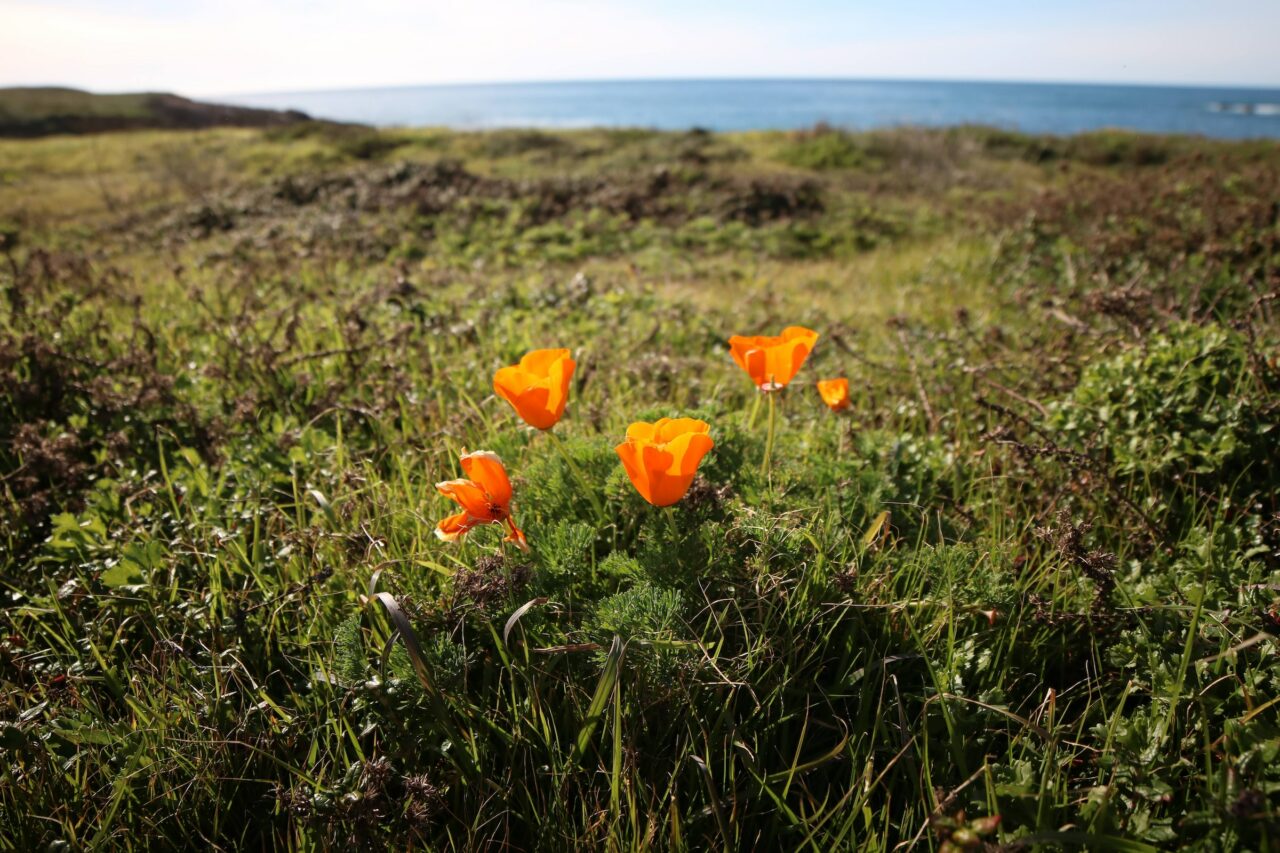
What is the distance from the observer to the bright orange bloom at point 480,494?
1.57m

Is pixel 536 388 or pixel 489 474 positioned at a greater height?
pixel 536 388

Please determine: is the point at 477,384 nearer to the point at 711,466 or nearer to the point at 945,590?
the point at 711,466

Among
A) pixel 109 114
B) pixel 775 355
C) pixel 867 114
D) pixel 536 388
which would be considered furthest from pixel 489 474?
pixel 867 114

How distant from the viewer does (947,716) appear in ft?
4.60

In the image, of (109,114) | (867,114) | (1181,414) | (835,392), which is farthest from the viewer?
(867,114)

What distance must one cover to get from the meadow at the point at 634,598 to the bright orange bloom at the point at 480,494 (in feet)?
0.46

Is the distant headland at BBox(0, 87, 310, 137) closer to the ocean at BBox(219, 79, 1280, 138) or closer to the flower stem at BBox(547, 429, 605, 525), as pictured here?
the ocean at BBox(219, 79, 1280, 138)

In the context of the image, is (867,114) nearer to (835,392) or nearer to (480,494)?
(835,392)

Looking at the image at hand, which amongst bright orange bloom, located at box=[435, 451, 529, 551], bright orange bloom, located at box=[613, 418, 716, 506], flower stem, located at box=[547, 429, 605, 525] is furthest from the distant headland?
bright orange bloom, located at box=[613, 418, 716, 506]

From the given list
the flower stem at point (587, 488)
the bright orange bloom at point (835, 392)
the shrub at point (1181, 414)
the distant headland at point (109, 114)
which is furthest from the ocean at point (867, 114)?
the flower stem at point (587, 488)

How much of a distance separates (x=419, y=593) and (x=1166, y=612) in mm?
1974

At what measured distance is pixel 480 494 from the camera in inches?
63.2

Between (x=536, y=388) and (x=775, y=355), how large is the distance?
678mm

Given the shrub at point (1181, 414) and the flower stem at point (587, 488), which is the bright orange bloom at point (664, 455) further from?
the shrub at point (1181, 414)
